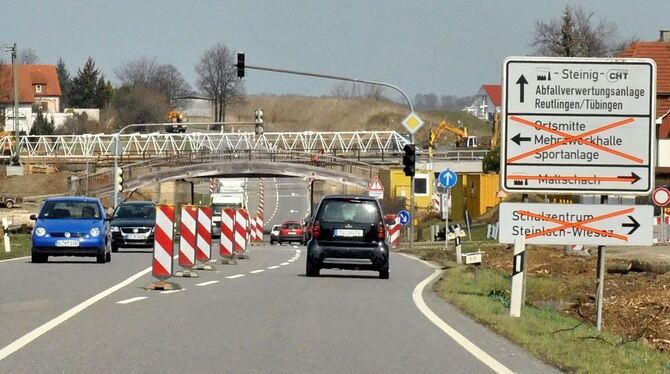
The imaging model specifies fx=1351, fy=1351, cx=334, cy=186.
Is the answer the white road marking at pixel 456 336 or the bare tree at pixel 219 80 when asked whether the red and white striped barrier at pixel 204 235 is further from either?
the bare tree at pixel 219 80

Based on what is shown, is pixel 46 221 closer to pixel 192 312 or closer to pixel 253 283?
pixel 253 283

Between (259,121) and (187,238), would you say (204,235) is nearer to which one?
(187,238)

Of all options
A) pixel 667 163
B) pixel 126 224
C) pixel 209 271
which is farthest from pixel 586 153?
pixel 667 163

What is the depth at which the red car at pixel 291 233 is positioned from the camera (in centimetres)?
7556

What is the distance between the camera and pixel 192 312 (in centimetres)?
1680

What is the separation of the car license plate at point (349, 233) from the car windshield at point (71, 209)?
8102 millimetres

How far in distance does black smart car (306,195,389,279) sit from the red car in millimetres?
48517

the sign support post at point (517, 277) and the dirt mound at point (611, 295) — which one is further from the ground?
the sign support post at point (517, 277)

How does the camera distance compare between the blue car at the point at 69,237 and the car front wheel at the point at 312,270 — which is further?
the blue car at the point at 69,237

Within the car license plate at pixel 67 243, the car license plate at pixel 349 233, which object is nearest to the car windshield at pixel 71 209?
the car license plate at pixel 67 243

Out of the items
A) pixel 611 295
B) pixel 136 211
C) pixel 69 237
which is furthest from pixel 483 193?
pixel 611 295

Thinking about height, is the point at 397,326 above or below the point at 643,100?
below

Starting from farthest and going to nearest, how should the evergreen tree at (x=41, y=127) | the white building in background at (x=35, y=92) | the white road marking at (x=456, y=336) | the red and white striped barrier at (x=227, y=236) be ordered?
1. the white building in background at (x=35, y=92)
2. the evergreen tree at (x=41, y=127)
3. the red and white striped barrier at (x=227, y=236)
4. the white road marking at (x=456, y=336)

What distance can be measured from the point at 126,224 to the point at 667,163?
49708mm
